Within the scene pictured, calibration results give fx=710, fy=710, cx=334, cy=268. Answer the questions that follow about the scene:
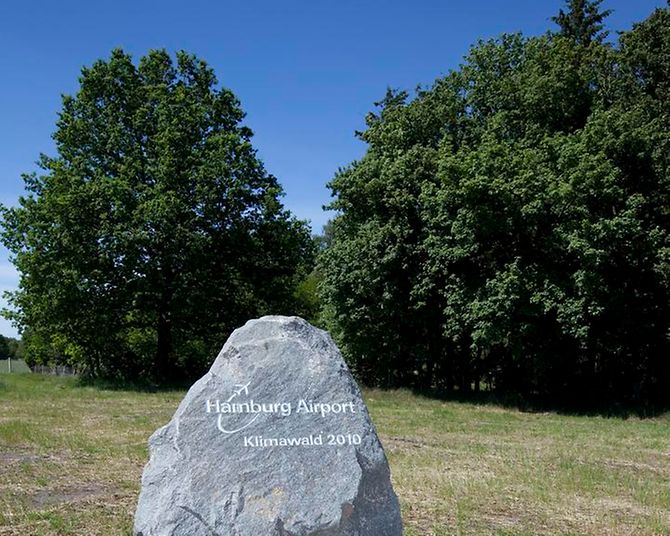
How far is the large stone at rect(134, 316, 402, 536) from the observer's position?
6.17 meters

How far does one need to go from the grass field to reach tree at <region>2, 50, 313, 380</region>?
8.92m

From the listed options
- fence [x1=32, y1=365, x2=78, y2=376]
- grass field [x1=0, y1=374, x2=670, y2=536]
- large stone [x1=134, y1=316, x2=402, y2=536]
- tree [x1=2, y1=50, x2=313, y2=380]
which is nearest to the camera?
large stone [x1=134, y1=316, x2=402, y2=536]

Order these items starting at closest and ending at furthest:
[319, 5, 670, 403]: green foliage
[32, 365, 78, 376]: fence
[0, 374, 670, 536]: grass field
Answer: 1. [0, 374, 670, 536]: grass field
2. [319, 5, 670, 403]: green foliage
3. [32, 365, 78, 376]: fence

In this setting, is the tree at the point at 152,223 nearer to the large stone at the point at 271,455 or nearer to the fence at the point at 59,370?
the fence at the point at 59,370

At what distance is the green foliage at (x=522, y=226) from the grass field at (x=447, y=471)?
13.7 feet

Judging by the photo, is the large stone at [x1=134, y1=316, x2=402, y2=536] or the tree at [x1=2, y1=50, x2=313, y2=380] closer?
the large stone at [x1=134, y1=316, x2=402, y2=536]

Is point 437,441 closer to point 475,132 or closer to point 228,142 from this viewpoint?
point 475,132

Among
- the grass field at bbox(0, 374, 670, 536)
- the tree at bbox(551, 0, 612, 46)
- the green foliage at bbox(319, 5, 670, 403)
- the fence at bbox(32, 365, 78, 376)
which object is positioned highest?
the tree at bbox(551, 0, 612, 46)

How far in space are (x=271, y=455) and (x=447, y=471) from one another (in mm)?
6027

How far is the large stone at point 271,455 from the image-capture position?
243 inches

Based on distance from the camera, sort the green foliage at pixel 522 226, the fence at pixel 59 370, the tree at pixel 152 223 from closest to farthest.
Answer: the green foliage at pixel 522 226 < the tree at pixel 152 223 < the fence at pixel 59 370

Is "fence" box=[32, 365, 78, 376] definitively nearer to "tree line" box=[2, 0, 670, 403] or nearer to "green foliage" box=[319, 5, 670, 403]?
"tree line" box=[2, 0, 670, 403]

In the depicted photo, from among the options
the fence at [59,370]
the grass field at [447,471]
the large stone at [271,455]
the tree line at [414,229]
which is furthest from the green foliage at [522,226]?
the fence at [59,370]

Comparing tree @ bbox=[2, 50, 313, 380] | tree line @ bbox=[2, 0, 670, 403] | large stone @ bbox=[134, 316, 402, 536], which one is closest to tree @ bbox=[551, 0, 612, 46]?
tree line @ bbox=[2, 0, 670, 403]
